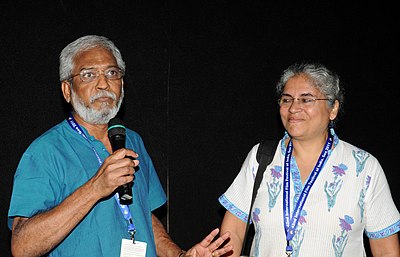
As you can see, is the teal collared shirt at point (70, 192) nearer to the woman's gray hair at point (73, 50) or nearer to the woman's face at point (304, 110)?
the woman's gray hair at point (73, 50)

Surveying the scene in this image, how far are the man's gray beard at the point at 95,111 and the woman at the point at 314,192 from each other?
34.1 inches

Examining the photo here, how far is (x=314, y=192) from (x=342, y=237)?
26cm

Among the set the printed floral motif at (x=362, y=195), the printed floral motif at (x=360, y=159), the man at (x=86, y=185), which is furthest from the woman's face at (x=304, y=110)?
the man at (x=86, y=185)

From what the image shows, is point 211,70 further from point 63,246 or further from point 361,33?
point 63,246

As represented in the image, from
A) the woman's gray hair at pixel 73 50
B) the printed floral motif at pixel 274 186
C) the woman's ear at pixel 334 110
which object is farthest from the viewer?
the woman's ear at pixel 334 110

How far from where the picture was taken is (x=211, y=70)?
4133mm

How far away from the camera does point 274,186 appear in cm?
287

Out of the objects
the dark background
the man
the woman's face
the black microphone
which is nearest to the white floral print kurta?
the woman's face

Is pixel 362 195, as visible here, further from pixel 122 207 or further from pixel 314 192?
pixel 122 207

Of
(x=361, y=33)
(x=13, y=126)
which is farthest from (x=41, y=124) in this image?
(x=361, y=33)

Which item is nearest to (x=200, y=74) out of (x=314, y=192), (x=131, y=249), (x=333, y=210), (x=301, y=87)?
(x=301, y=87)

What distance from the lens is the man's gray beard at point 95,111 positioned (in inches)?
97.5

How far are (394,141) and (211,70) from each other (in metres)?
1.84

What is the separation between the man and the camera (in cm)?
213
